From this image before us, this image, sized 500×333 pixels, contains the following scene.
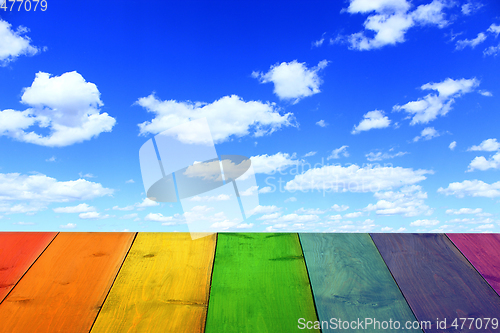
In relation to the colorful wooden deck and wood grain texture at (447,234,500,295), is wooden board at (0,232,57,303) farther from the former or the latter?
wood grain texture at (447,234,500,295)

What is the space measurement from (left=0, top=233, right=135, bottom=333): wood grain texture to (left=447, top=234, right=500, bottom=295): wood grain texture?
191cm

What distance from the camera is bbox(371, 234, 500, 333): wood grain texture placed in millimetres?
1464

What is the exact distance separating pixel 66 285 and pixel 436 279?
183 cm

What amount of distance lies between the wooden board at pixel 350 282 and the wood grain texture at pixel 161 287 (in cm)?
54

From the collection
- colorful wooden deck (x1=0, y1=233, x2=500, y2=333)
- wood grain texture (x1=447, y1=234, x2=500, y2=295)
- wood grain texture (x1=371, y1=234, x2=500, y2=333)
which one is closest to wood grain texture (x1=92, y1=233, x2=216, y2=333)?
colorful wooden deck (x1=0, y1=233, x2=500, y2=333)

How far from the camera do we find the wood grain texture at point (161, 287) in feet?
4.43

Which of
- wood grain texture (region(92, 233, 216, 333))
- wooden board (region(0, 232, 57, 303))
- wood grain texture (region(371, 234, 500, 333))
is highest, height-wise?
wooden board (region(0, 232, 57, 303))

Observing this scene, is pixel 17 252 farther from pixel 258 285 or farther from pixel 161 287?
pixel 258 285

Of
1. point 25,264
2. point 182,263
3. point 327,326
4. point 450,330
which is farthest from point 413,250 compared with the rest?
point 25,264

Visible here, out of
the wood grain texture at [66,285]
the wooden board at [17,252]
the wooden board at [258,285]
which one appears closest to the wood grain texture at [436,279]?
the wooden board at [258,285]

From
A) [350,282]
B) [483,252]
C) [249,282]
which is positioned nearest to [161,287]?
[249,282]

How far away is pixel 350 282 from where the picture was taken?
1.59m

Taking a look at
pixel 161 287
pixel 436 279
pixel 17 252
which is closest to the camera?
pixel 161 287

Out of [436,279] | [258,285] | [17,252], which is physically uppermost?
[17,252]
